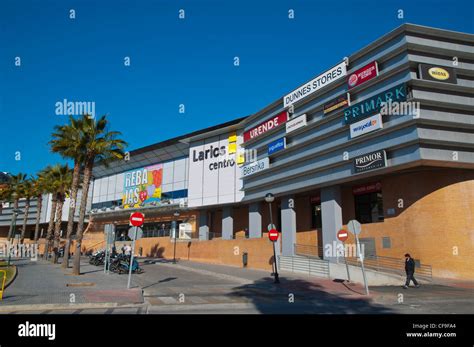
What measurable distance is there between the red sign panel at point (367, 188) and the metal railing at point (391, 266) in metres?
4.49

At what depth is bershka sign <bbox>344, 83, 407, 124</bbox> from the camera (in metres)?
20.9

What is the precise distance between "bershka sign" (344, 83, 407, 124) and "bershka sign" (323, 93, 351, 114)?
2.18ft

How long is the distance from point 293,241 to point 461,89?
1542 cm

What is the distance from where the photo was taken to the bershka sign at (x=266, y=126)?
101ft

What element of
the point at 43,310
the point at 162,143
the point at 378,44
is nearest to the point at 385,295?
the point at 43,310

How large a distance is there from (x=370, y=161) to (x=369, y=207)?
186 inches

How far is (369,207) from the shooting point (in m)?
25.8

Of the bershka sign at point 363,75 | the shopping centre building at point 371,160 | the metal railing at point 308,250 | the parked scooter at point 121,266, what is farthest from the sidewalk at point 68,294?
the bershka sign at point 363,75

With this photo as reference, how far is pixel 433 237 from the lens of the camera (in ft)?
70.3

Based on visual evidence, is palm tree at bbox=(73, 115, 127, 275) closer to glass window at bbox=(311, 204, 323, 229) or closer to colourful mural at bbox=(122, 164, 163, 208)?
glass window at bbox=(311, 204, 323, 229)

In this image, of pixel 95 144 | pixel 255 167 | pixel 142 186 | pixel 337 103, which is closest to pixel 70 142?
pixel 95 144

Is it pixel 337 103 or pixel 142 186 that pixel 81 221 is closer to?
pixel 337 103

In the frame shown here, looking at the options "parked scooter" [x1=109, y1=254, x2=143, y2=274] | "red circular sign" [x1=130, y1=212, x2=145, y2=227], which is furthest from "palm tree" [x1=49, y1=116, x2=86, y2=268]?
"red circular sign" [x1=130, y1=212, x2=145, y2=227]

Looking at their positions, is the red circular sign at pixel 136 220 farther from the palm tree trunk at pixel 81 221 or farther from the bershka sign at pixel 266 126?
the bershka sign at pixel 266 126
